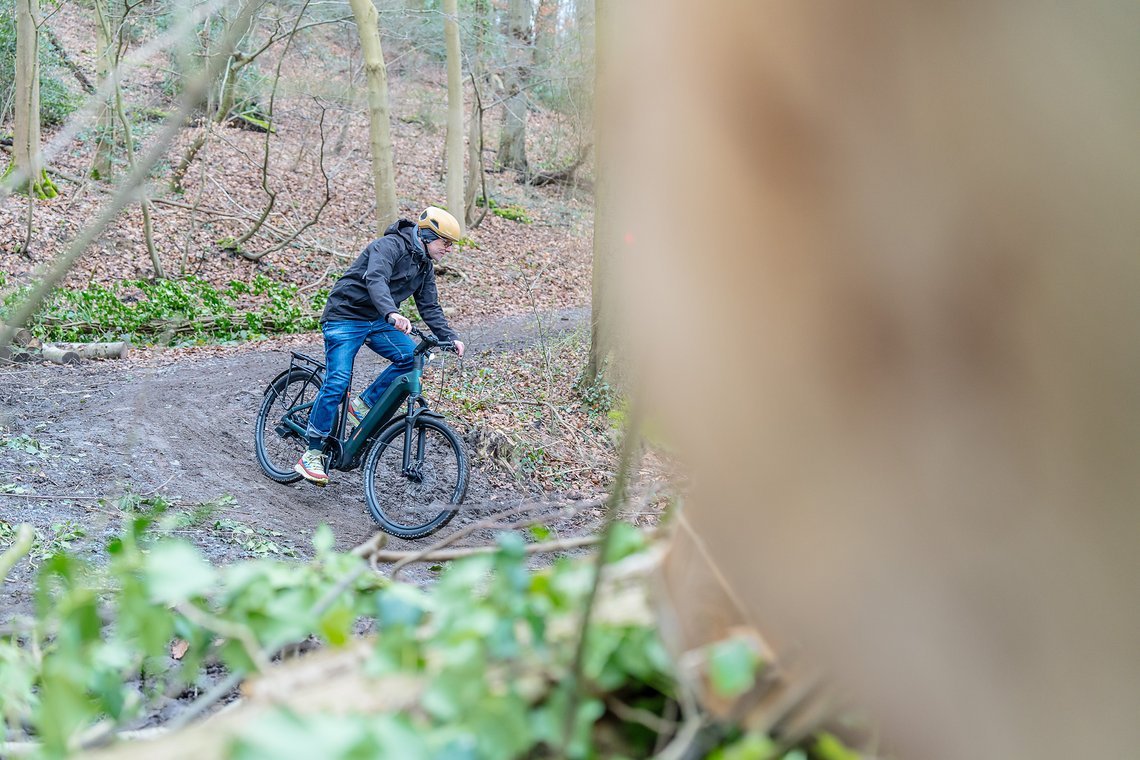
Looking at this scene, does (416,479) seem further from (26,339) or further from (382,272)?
(26,339)

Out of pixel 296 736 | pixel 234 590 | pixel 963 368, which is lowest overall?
pixel 234 590

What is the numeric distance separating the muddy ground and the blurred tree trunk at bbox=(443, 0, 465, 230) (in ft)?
31.1

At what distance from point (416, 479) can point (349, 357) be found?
1157 mm

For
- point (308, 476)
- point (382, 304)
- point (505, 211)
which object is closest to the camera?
point (382, 304)

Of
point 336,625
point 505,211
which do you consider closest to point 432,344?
point 336,625

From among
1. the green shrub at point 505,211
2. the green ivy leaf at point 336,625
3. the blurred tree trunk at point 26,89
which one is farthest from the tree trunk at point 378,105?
the green ivy leaf at point 336,625

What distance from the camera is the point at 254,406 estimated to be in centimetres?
994

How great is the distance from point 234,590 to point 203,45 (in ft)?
58.4

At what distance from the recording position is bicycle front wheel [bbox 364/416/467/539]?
7.01 m

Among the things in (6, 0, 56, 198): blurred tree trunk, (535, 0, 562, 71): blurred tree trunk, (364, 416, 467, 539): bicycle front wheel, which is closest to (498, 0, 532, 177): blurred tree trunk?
(535, 0, 562, 71): blurred tree trunk

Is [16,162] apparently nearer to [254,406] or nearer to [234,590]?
[254,406]

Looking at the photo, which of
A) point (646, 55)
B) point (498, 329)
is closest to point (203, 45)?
point (498, 329)

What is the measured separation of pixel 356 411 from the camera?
→ 7672mm

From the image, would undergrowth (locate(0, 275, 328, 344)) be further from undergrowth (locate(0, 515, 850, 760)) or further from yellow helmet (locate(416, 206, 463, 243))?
undergrowth (locate(0, 515, 850, 760))
